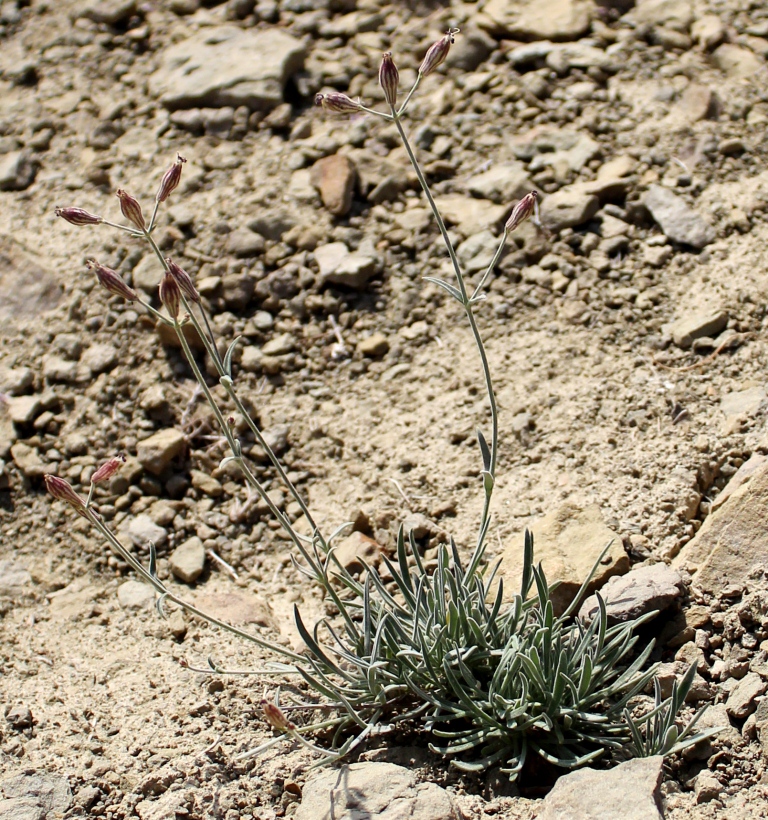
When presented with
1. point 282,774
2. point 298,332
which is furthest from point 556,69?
point 282,774

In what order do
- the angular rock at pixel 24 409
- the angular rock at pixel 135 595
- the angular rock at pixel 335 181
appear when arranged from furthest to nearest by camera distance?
the angular rock at pixel 335 181, the angular rock at pixel 24 409, the angular rock at pixel 135 595

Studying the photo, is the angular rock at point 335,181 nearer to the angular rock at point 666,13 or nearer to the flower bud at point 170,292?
the angular rock at point 666,13

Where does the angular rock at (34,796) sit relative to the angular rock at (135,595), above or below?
above

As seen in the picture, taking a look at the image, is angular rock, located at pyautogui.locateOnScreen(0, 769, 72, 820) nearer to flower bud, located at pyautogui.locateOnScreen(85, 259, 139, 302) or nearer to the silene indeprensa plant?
the silene indeprensa plant

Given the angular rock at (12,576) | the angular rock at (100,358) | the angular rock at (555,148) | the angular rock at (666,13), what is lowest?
the angular rock at (12,576)

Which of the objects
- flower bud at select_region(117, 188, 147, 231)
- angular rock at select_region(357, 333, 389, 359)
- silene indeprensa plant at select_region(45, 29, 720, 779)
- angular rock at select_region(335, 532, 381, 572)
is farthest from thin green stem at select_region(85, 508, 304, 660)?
angular rock at select_region(357, 333, 389, 359)

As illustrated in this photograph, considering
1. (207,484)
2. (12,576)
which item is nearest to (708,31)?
(207,484)

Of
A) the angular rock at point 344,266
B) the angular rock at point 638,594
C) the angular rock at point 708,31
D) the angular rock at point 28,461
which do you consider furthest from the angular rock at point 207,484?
the angular rock at point 708,31

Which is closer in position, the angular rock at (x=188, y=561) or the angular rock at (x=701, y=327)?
the angular rock at (x=188, y=561)
